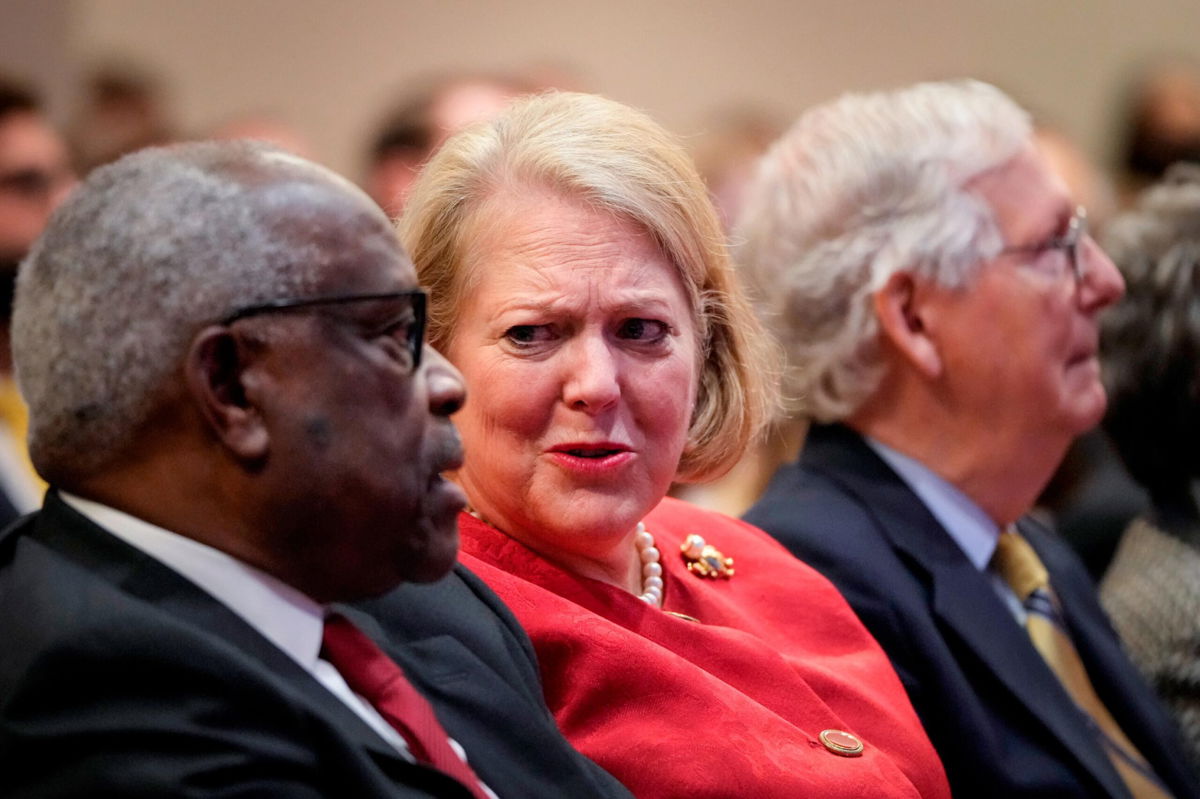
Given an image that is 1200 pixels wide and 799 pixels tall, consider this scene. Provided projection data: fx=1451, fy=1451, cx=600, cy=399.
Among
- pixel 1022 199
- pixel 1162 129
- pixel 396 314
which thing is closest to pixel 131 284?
pixel 396 314

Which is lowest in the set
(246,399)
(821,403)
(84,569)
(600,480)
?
(821,403)

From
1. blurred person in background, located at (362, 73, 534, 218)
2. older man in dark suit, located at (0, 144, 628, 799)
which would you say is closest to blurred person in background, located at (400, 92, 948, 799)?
older man in dark suit, located at (0, 144, 628, 799)

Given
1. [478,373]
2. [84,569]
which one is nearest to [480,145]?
[478,373]

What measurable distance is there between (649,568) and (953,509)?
0.82 meters

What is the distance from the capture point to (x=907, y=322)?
2604mm

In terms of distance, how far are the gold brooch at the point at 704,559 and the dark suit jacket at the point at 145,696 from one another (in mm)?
857

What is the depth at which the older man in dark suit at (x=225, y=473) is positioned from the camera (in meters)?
1.13

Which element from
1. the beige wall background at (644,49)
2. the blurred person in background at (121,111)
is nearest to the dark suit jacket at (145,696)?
the blurred person in background at (121,111)

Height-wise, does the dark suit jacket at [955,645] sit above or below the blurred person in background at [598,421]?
below

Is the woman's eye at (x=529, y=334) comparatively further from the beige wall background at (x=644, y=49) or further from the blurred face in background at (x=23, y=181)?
the beige wall background at (x=644, y=49)

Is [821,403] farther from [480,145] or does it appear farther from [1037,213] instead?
[480,145]

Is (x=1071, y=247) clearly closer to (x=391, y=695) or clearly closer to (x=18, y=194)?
(x=391, y=695)

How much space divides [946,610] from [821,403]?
0.48m

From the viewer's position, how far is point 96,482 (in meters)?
1.23
